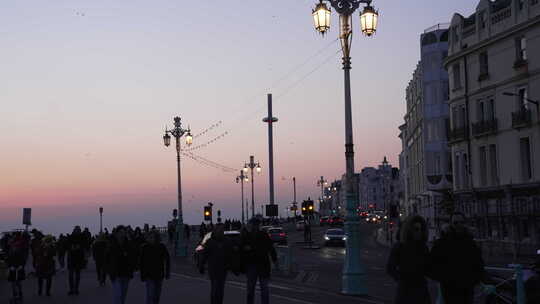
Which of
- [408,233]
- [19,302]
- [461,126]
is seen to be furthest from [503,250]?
[408,233]

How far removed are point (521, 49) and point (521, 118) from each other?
14.2ft

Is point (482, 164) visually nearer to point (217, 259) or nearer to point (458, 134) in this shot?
point (458, 134)

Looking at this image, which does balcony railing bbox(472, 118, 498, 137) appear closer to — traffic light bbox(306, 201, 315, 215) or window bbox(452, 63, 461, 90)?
window bbox(452, 63, 461, 90)

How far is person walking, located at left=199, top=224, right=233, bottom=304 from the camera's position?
15.4 metres

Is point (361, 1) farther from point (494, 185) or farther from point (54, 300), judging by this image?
point (494, 185)

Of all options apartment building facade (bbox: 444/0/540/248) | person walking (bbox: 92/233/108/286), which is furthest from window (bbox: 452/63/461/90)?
person walking (bbox: 92/233/108/286)

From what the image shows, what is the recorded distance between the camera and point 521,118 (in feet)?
151

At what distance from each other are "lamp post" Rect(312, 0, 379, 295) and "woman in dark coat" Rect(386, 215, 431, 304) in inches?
389

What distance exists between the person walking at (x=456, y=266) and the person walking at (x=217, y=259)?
666cm

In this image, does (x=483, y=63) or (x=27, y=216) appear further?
(x=483, y=63)

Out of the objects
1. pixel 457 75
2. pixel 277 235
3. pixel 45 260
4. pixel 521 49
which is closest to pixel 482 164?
pixel 457 75

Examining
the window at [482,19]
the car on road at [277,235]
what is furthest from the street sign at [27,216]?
the window at [482,19]

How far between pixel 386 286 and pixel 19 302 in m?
10.3

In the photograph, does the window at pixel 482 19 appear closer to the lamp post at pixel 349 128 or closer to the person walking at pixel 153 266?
the lamp post at pixel 349 128
